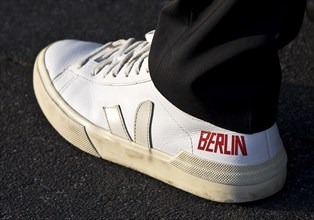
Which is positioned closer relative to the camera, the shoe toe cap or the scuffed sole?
the scuffed sole

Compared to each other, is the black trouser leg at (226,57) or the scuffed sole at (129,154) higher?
the black trouser leg at (226,57)

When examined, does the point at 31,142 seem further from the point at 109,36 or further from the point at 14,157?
the point at 109,36

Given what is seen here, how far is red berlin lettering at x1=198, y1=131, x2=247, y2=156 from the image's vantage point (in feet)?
5.53

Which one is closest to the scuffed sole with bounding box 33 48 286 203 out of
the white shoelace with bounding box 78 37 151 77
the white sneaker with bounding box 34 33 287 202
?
the white sneaker with bounding box 34 33 287 202

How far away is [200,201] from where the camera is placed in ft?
5.87

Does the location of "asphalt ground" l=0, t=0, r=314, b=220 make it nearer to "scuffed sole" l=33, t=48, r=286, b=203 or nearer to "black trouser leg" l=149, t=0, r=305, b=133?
"scuffed sole" l=33, t=48, r=286, b=203

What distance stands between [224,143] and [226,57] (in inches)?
8.3

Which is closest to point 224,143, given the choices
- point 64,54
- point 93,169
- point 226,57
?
point 226,57

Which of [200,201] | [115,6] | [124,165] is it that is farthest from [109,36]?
[200,201]

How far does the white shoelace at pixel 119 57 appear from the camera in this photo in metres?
1.88

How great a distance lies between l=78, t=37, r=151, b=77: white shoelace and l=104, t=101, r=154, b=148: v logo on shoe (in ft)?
0.31

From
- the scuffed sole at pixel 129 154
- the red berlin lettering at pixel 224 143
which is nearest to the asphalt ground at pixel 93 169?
the scuffed sole at pixel 129 154

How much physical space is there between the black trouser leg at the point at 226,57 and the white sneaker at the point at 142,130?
0.04 metres

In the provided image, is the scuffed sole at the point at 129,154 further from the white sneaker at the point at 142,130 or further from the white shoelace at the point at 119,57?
the white shoelace at the point at 119,57
